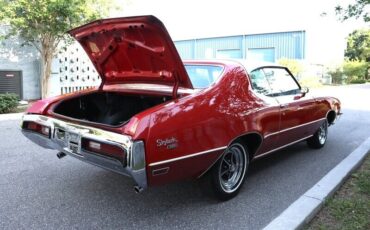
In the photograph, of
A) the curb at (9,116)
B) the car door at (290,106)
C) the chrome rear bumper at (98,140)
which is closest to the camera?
the chrome rear bumper at (98,140)

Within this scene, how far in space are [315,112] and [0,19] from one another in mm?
9951

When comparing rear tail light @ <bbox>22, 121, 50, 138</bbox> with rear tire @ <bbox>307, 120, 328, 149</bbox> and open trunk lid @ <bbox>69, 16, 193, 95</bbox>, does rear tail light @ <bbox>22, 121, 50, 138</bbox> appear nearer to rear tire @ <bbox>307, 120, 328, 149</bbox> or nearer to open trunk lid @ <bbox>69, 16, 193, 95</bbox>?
open trunk lid @ <bbox>69, 16, 193, 95</bbox>

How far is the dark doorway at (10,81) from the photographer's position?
12.6 m

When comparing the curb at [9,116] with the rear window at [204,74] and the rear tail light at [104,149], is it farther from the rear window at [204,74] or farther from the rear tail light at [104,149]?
the rear tail light at [104,149]

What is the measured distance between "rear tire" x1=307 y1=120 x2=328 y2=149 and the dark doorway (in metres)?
10.6

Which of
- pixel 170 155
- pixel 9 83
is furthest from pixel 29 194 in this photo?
pixel 9 83

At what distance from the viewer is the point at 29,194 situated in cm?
404

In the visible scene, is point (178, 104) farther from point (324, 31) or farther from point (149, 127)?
point (324, 31)

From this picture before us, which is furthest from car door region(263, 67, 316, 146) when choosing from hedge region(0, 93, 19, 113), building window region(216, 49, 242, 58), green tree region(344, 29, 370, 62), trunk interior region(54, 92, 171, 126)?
green tree region(344, 29, 370, 62)

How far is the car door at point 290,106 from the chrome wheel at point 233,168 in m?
0.85

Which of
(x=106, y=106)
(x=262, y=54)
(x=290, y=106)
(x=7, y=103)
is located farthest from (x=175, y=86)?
(x=262, y=54)

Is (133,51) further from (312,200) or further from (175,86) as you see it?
(312,200)

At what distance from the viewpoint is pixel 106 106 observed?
4.74 m

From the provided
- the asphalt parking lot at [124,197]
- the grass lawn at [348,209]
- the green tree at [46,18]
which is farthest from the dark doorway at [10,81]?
the grass lawn at [348,209]
